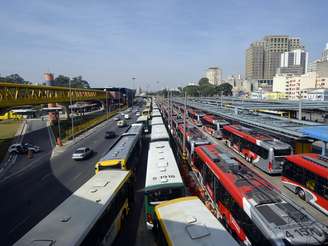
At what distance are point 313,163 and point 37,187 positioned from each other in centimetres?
1902

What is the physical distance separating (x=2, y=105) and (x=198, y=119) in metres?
34.3

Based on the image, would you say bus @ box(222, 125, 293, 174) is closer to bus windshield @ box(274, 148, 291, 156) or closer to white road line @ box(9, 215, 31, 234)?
bus windshield @ box(274, 148, 291, 156)

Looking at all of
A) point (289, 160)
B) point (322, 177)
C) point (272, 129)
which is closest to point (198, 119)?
point (272, 129)

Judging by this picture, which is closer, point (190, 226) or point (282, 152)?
point (190, 226)

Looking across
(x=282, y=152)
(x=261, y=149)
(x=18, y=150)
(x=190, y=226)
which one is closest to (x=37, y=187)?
(x=18, y=150)

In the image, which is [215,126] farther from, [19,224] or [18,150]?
[19,224]

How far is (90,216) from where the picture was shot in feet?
27.7

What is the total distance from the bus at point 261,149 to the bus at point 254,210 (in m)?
6.23

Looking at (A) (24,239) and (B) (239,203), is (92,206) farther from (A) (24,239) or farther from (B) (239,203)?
(B) (239,203)

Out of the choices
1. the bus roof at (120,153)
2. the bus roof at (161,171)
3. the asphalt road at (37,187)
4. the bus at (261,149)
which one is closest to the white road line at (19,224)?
the asphalt road at (37,187)

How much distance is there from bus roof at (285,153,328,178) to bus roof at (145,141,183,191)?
7720 mm

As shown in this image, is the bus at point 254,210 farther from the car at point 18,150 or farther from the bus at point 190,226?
the car at point 18,150

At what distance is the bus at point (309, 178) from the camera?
41.9 feet

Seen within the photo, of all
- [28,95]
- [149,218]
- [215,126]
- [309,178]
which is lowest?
[149,218]
